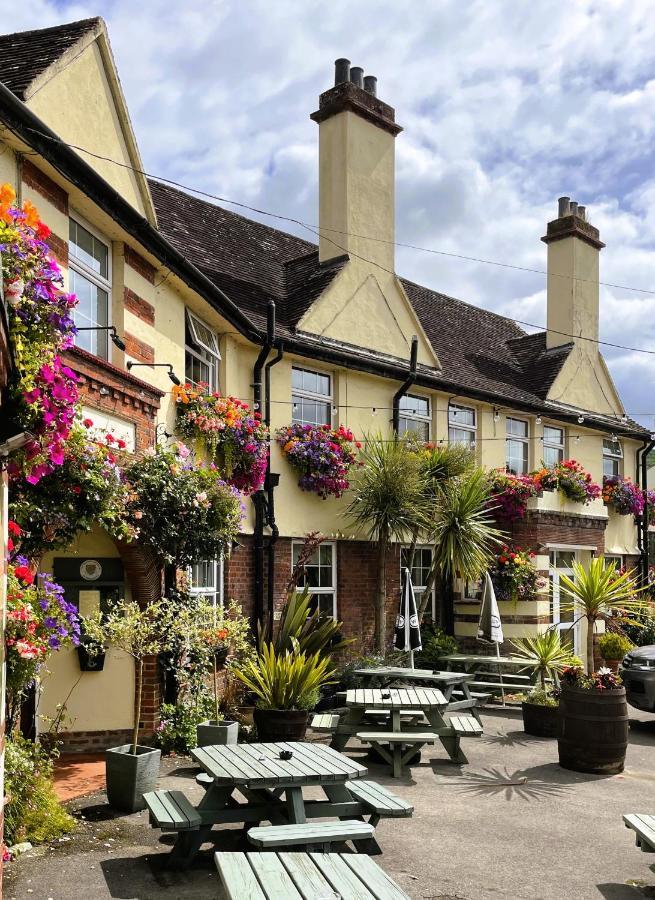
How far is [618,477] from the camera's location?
834 inches

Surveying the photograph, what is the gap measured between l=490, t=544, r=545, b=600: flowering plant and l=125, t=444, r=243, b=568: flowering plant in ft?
26.0

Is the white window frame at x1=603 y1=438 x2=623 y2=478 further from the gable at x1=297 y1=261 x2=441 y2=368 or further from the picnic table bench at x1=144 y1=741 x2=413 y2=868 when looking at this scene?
the picnic table bench at x1=144 y1=741 x2=413 y2=868

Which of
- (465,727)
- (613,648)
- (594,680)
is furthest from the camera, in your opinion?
(613,648)

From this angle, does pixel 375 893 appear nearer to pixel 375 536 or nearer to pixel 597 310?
pixel 375 536

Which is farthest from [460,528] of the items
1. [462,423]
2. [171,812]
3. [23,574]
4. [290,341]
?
[23,574]

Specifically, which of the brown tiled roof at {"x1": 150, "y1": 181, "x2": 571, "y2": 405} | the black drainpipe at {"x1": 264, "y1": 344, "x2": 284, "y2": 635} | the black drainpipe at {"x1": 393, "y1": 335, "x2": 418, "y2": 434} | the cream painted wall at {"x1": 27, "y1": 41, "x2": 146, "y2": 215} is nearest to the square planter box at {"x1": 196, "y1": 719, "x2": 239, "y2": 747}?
the black drainpipe at {"x1": 264, "y1": 344, "x2": 284, "y2": 635}

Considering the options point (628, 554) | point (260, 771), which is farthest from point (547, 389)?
point (260, 771)

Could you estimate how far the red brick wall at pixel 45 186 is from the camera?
7.25 meters

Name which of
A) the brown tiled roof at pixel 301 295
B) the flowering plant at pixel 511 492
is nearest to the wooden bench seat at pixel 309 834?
the brown tiled roof at pixel 301 295

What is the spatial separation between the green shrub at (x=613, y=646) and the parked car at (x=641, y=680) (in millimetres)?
5440

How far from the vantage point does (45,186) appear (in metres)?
7.55

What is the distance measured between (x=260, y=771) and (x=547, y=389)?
14.9m

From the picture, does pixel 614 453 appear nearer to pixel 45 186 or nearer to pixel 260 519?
pixel 260 519

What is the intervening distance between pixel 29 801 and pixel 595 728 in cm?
581
